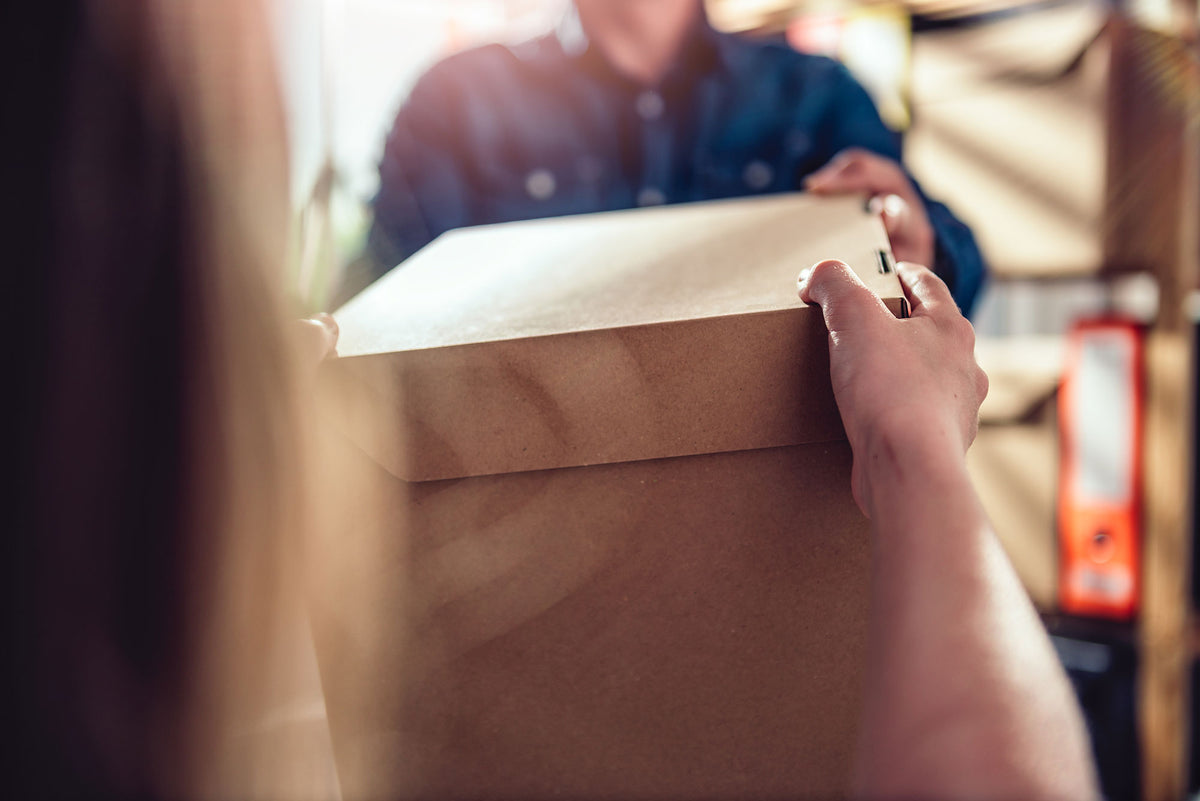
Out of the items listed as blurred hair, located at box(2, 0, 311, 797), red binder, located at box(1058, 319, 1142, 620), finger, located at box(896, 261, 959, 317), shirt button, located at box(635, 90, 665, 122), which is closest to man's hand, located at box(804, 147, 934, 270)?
finger, located at box(896, 261, 959, 317)

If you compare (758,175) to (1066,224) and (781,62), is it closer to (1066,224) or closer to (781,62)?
(781,62)

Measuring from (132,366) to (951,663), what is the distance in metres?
0.25

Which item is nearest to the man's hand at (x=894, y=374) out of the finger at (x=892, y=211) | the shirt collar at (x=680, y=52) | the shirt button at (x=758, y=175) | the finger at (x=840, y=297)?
the finger at (x=840, y=297)

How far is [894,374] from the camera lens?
0.99 ft

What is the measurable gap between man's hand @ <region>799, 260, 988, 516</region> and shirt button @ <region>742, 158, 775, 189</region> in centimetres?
59

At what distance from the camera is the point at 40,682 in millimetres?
213

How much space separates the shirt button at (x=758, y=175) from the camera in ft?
2.95

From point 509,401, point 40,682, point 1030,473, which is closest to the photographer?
point 40,682

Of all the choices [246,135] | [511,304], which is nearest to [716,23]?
[511,304]

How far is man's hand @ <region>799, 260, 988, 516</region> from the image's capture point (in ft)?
0.96

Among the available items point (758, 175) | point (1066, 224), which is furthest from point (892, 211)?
point (1066, 224)

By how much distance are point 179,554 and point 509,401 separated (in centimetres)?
15

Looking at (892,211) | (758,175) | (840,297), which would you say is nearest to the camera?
(840,297)

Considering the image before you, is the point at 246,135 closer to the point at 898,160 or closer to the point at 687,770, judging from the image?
the point at 687,770
